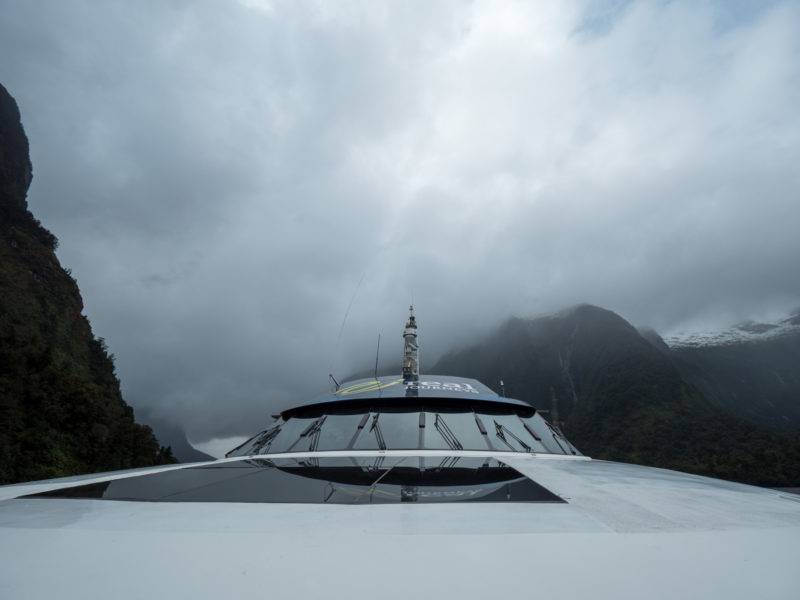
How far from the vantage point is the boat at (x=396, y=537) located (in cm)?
123

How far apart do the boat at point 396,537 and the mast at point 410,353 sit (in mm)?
3617

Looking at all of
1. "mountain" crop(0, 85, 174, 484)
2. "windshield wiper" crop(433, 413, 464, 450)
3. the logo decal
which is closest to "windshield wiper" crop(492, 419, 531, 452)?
"windshield wiper" crop(433, 413, 464, 450)

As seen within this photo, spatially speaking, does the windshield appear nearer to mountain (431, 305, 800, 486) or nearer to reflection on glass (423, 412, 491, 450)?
reflection on glass (423, 412, 491, 450)

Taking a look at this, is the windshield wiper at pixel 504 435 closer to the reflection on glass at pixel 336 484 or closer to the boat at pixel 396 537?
the reflection on glass at pixel 336 484

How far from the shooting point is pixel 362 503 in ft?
7.35

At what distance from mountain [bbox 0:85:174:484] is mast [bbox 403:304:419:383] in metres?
20.0

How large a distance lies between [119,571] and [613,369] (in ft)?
523

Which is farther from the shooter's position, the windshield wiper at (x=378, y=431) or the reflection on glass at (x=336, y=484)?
the windshield wiper at (x=378, y=431)

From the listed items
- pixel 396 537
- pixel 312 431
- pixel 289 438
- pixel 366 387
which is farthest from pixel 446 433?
pixel 396 537

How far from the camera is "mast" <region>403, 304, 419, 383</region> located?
704cm

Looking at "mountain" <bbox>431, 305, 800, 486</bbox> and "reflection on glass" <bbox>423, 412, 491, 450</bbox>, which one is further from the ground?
"mountain" <bbox>431, 305, 800, 486</bbox>

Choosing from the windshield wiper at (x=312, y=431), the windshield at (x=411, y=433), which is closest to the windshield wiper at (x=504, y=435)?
the windshield at (x=411, y=433)

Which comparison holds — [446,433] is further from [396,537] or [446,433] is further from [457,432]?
[396,537]

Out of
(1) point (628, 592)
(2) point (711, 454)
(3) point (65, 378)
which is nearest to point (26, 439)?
(3) point (65, 378)
